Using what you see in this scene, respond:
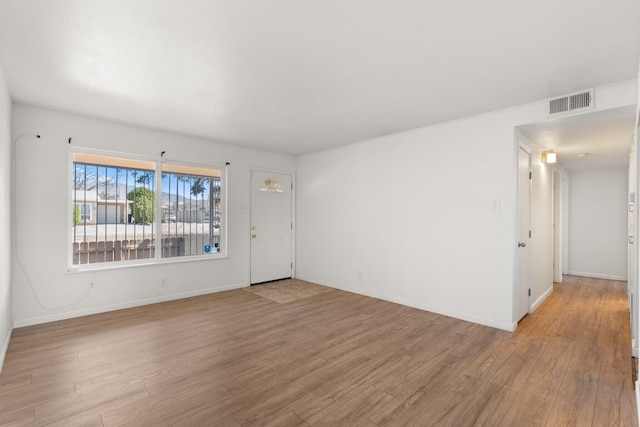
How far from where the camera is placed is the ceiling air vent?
2.97 metres

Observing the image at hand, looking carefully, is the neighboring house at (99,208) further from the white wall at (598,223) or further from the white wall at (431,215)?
the white wall at (598,223)

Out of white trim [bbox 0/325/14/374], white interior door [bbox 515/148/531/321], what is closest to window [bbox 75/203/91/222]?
white trim [bbox 0/325/14/374]

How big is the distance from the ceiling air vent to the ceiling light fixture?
1.55 metres

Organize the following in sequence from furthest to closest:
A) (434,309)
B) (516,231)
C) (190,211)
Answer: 1. (190,211)
2. (434,309)
3. (516,231)

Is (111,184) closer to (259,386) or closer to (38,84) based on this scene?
(38,84)

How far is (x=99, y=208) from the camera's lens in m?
4.22

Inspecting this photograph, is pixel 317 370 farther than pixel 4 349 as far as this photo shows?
No

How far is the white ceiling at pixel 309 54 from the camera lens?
6.23 ft

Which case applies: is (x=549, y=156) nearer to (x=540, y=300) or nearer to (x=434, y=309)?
(x=540, y=300)

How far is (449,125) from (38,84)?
4.68m

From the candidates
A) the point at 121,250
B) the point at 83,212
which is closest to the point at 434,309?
the point at 121,250

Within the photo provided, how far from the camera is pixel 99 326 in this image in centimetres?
362

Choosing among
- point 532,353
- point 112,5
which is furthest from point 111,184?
point 532,353

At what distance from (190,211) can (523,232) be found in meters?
4.96
